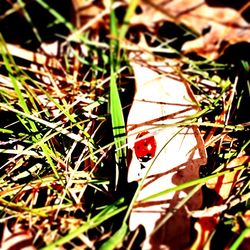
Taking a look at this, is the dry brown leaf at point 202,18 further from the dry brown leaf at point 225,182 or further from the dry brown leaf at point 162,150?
the dry brown leaf at point 225,182

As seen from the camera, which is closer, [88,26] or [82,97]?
[88,26]

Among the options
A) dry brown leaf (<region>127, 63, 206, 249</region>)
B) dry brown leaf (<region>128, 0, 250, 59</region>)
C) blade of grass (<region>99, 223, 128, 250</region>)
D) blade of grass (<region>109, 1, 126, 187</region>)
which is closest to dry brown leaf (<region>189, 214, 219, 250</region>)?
dry brown leaf (<region>127, 63, 206, 249</region>)

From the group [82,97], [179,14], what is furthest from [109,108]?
[179,14]

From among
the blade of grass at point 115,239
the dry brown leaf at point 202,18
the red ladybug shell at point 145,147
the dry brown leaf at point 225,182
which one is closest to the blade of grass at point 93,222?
the blade of grass at point 115,239

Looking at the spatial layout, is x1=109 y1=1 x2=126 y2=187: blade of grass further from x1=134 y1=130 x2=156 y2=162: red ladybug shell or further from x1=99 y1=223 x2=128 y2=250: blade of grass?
x1=99 y1=223 x2=128 y2=250: blade of grass

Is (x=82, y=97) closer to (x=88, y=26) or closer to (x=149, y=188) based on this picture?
(x=88, y=26)

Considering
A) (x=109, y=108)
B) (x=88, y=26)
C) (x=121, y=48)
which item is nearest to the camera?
(x=88, y=26)

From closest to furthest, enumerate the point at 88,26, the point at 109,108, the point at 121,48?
the point at 88,26
the point at 121,48
the point at 109,108
